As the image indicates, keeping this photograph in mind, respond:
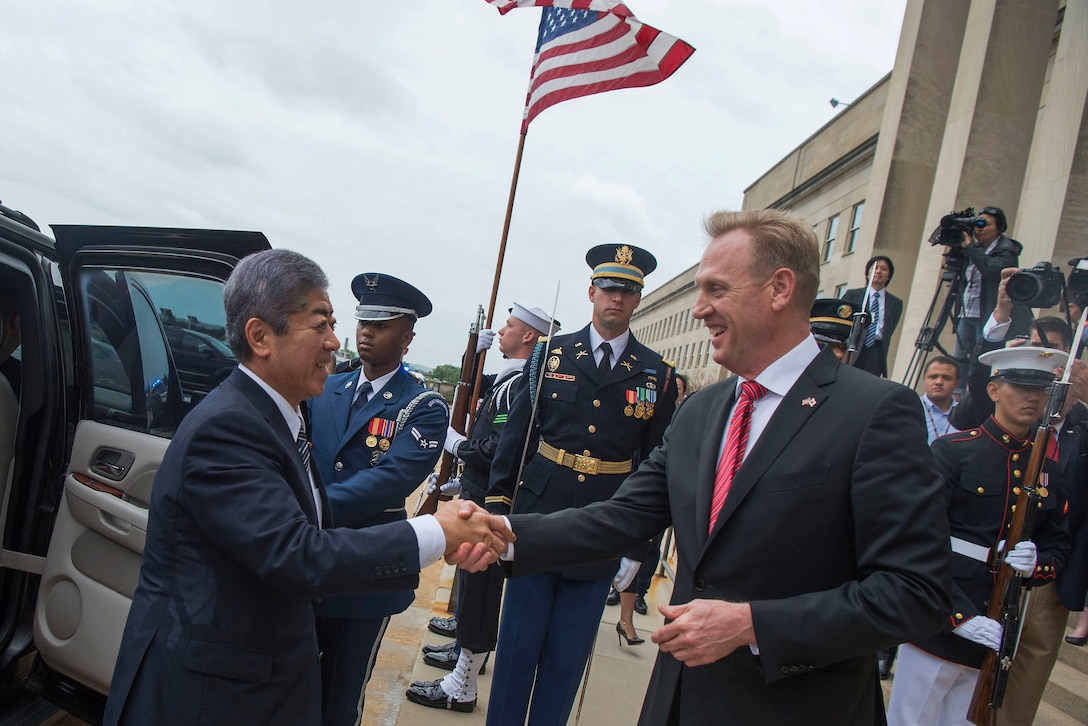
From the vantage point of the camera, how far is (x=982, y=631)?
127 inches

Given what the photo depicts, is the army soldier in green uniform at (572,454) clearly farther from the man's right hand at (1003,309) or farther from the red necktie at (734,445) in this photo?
the man's right hand at (1003,309)

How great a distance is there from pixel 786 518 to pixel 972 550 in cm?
236

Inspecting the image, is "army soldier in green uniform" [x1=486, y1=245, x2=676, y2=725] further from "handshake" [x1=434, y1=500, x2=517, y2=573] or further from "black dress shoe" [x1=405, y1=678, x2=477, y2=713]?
"handshake" [x1=434, y1=500, x2=517, y2=573]

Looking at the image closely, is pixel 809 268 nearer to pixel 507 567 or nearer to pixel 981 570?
pixel 507 567

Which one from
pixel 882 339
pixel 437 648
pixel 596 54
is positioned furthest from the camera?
pixel 882 339

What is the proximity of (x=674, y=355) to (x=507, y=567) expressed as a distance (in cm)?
5237

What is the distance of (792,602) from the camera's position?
1583 millimetres

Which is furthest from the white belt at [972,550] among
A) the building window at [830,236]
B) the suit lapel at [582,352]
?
the building window at [830,236]

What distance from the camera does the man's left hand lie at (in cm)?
158

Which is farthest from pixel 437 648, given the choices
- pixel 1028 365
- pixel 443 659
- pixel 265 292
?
pixel 1028 365

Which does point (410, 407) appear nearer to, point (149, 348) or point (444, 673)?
point (149, 348)

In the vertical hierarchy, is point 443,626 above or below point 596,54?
below

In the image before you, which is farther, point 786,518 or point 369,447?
point 369,447

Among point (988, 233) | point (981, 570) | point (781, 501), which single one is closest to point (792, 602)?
point (781, 501)
